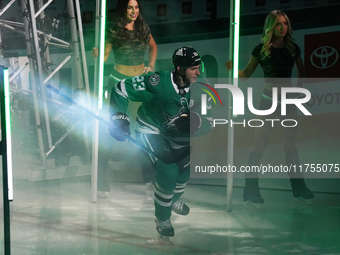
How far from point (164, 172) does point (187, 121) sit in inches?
15.0

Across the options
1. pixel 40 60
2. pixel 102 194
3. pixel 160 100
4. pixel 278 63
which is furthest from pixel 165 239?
pixel 40 60

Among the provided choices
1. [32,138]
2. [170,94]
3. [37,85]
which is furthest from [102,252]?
[32,138]

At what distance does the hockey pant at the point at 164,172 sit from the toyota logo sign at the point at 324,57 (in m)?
3.28

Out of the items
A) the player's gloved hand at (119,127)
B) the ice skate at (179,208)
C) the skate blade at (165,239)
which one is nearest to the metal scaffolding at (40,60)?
the ice skate at (179,208)

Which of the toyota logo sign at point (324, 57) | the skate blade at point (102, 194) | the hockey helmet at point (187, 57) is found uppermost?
the toyota logo sign at point (324, 57)

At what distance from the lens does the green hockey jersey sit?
2895 mm

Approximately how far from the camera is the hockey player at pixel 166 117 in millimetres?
2863

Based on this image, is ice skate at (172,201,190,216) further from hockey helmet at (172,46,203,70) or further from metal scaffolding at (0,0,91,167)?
metal scaffolding at (0,0,91,167)

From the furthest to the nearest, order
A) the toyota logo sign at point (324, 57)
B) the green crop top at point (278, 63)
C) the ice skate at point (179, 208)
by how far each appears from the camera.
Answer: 1. the toyota logo sign at point (324, 57)
2. the green crop top at point (278, 63)
3. the ice skate at point (179, 208)

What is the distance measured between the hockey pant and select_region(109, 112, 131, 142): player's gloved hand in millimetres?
254

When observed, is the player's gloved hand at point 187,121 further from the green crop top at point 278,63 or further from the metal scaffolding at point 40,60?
the metal scaffolding at point 40,60

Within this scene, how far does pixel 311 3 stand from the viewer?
5.83 meters

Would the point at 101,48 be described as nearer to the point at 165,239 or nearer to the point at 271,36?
the point at 271,36

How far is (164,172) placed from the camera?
9.50ft
